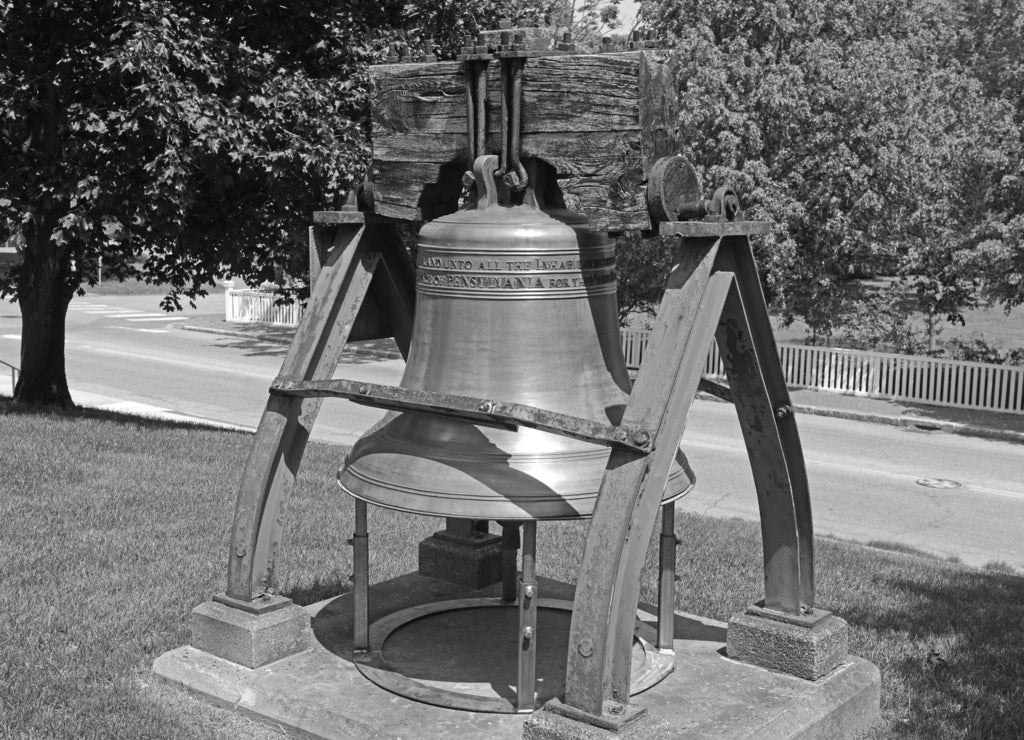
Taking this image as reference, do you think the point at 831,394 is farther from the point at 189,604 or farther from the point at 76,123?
the point at 189,604

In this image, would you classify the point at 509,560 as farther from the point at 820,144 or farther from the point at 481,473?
the point at 820,144

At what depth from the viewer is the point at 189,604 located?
22.4 ft

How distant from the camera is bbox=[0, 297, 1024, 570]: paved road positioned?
11984 mm

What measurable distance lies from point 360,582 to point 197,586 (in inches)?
77.8

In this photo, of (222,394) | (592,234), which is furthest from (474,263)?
(222,394)

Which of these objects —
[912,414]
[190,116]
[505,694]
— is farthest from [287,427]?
[912,414]

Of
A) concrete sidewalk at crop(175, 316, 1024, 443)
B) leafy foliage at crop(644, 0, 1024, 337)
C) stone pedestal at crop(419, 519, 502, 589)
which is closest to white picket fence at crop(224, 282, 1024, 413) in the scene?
concrete sidewalk at crop(175, 316, 1024, 443)

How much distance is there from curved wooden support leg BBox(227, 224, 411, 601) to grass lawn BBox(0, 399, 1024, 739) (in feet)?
2.09

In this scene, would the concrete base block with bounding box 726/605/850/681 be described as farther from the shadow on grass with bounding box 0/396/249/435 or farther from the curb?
the curb

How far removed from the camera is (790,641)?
17.6 feet

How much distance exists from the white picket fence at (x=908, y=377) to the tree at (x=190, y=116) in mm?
7207

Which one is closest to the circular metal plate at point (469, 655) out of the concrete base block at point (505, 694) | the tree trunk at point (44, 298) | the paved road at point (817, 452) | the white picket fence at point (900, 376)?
the concrete base block at point (505, 694)

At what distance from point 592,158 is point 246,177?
8898mm

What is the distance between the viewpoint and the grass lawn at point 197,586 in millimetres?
5398
